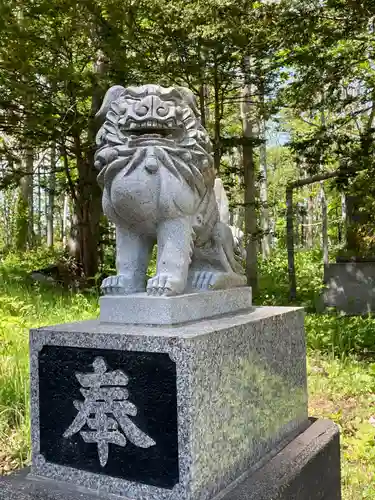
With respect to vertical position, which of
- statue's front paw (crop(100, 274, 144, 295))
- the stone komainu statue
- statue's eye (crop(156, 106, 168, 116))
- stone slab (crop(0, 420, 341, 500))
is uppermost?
statue's eye (crop(156, 106, 168, 116))

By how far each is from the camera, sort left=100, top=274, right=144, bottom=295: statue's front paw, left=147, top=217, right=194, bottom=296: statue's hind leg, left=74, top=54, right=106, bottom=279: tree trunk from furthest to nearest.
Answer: left=74, top=54, right=106, bottom=279: tree trunk, left=100, top=274, right=144, bottom=295: statue's front paw, left=147, top=217, right=194, bottom=296: statue's hind leg

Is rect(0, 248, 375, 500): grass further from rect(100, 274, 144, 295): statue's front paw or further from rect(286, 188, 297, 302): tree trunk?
rect(286, 188, 297, 302): tree trunk

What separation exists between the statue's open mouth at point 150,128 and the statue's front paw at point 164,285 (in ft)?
2.29

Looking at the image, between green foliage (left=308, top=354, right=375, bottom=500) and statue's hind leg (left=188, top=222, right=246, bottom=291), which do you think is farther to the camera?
green foliage (left=308, top=354, right=375, bottom=500)

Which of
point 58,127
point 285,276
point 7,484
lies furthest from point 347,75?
point 285,276

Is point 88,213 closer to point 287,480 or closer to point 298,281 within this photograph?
point 298,281

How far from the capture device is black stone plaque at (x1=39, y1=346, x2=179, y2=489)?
2086 millimetres

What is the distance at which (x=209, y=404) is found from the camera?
7.05 feet

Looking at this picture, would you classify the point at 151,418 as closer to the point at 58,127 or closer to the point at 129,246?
the point at 129,246

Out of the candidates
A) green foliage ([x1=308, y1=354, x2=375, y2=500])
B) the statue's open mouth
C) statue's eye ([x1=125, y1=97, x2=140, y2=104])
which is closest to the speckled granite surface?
green foliage ([x1=308, y1=354, x2=375, y2=500])

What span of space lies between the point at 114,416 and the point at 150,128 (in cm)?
134

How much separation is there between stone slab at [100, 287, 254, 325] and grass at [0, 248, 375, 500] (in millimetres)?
1457

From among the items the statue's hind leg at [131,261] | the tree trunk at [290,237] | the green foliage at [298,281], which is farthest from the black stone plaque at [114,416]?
the tree trunk at [290,237]

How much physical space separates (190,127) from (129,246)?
2.26ft
